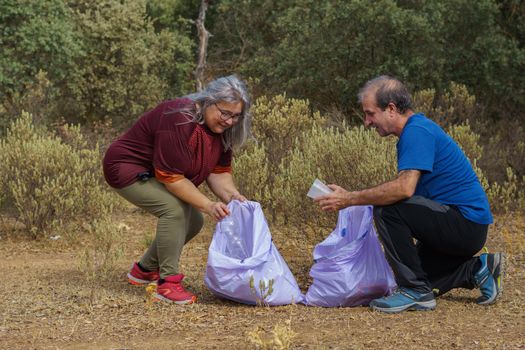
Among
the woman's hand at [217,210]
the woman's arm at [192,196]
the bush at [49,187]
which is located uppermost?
the woman's arm at [192,196]

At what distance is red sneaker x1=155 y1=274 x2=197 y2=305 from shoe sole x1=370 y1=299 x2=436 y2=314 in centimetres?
103

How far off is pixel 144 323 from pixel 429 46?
8.50 m

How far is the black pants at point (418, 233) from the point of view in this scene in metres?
4.73

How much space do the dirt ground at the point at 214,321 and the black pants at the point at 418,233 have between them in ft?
0.79

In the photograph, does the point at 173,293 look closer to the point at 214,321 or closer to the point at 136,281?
the point at 214,321

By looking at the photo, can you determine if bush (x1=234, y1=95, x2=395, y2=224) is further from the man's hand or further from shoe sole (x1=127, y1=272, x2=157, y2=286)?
the man's hand

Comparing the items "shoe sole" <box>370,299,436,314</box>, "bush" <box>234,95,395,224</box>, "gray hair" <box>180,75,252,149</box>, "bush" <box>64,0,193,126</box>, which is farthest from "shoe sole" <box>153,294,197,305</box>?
"bush" <box>64,0,193,126</box>

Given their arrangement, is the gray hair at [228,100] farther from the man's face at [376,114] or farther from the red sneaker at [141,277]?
the red sneaker at [141,277]

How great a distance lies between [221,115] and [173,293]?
103 cm

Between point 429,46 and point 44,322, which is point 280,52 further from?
point 44,322

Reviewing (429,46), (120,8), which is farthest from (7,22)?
(429,46)

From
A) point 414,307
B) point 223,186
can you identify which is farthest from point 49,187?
point 414,307

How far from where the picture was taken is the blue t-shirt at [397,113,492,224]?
15.1ft

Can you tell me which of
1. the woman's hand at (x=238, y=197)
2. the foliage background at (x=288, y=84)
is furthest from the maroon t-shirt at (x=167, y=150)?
the foliage background at (x=288, y=84)
